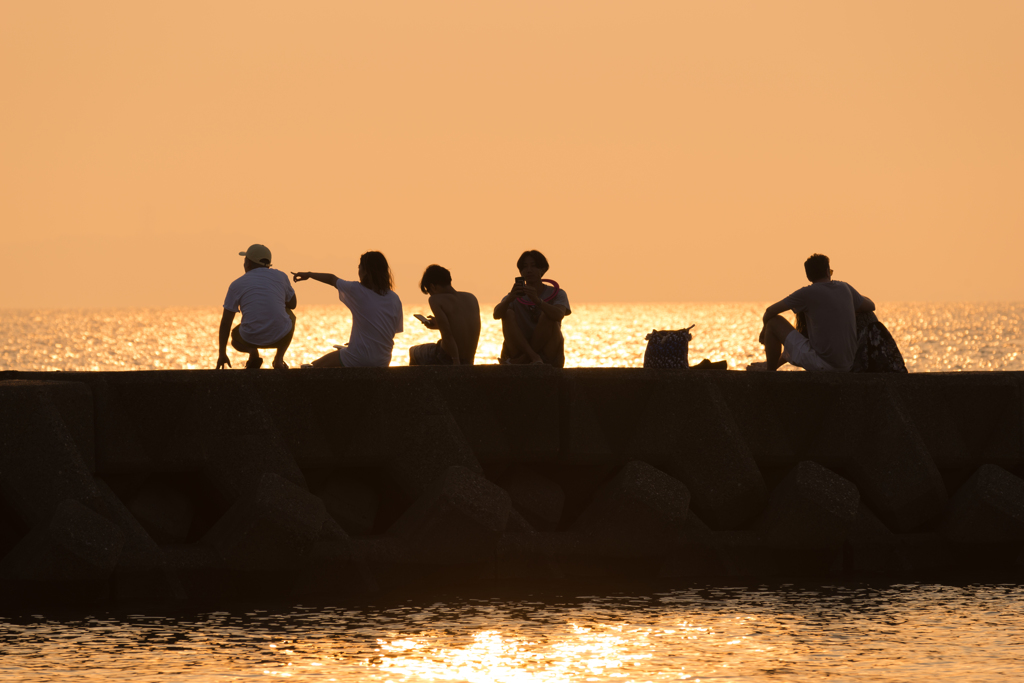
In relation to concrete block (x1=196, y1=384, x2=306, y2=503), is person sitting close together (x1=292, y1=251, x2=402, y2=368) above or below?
above

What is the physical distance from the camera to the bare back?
10570 millimetres

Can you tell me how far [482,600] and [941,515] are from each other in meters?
3.46

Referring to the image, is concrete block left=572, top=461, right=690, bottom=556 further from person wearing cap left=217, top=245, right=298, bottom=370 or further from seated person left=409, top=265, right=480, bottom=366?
person wearing cap left=217, top=245, right=298, bottom=370

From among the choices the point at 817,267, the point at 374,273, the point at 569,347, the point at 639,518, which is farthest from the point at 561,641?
the point at 569,347

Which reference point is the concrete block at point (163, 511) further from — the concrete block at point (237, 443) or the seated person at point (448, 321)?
the seated person at point (448, 321)

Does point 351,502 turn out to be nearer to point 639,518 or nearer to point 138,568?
point 138,568

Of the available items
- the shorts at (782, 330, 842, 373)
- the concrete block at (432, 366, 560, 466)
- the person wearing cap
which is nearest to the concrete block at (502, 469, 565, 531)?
the concrete block at (432, 366, 560, 466)

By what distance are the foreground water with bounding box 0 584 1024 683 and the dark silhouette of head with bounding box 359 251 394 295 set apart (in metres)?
3.49

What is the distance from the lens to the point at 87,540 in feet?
23.6

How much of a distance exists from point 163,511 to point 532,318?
3.52m

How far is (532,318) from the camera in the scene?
34.2 feet

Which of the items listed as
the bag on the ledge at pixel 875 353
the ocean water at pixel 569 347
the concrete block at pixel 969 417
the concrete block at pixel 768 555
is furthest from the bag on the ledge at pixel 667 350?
the ocean water at pixel 569 347

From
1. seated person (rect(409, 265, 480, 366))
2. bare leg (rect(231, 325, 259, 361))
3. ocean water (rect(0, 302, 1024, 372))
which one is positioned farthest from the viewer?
ocean water (rect(0, 302, 1024, 372))

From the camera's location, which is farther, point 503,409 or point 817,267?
point 817,267
